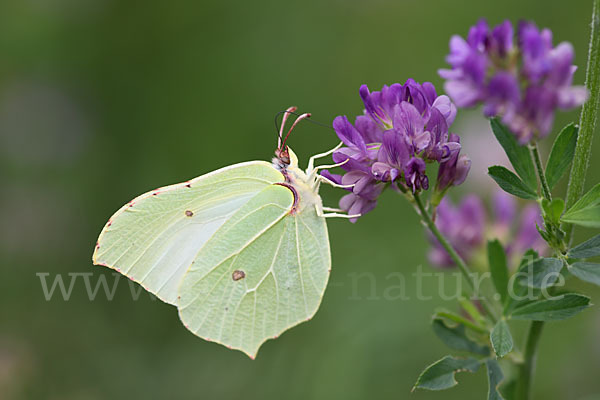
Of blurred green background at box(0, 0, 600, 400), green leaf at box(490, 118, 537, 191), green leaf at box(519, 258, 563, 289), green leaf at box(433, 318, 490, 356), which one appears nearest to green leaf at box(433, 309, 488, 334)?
green leaf at box(433, 318, 490, 356)

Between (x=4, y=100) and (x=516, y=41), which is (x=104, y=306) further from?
(x=516, y=41)

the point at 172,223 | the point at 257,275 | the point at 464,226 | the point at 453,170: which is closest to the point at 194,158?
the point at 172,223

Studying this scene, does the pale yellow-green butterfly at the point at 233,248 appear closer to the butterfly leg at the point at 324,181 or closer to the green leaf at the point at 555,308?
the butterfly leg at the point at 324,181

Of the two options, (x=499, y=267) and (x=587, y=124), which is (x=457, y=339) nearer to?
(x=499, y=267)

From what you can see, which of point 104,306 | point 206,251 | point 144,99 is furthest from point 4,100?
point 206,251

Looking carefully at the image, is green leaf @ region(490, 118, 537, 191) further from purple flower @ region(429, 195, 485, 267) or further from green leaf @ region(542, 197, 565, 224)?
purple flower @ region(429, 195, 485, 267)

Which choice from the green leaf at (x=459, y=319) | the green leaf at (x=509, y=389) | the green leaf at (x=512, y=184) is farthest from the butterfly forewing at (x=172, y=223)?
the green leaf at (x=509, y=389)

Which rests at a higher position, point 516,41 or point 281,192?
point 516,41
